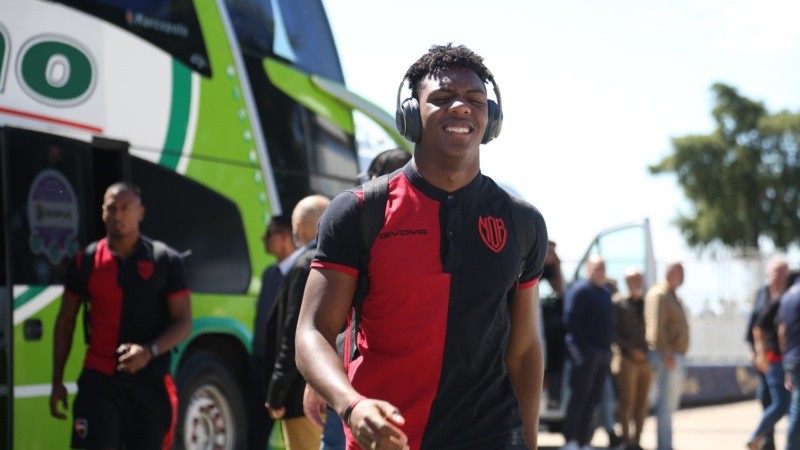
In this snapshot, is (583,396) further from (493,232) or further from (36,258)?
(493,232)

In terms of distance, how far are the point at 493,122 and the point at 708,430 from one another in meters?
12.9

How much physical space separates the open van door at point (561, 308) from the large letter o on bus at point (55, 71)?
6034 millimetres

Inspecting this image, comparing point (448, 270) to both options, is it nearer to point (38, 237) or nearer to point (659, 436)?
point (38, 237)

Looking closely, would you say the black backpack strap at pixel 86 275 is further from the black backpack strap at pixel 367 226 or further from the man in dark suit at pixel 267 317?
the black backpack strap at pixel 367 226

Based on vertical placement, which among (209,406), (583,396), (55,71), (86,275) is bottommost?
(583,396)

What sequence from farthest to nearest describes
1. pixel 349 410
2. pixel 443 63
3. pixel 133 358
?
pixel 133 358, pixel 443 63, pixel 349 410

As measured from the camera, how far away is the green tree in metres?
72.8

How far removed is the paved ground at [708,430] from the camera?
Result: 46.8 ft

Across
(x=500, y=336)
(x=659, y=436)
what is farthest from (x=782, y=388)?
(x=500, y=336)

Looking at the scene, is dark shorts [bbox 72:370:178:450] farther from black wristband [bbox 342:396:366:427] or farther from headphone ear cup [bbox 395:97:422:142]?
black wristband [bbox 342:396:366:427]

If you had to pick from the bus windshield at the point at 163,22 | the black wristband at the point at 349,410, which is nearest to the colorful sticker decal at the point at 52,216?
the bus windshield at the point at 163,22

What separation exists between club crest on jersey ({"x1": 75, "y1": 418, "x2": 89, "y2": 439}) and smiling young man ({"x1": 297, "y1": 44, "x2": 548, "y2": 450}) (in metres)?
3.35

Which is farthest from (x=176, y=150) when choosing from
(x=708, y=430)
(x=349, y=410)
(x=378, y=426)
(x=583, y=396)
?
(x=708, y=430)

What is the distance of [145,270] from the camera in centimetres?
668
